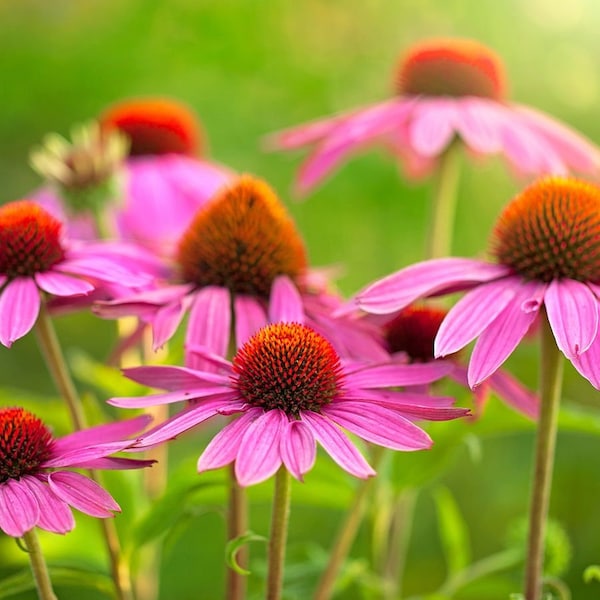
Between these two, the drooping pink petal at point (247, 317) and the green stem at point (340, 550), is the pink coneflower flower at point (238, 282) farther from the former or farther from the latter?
the green stem at point (340, 550)

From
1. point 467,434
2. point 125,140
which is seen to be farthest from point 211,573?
point 467,434

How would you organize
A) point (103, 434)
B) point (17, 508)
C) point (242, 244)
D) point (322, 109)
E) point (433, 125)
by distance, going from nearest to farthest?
point (17, 508) < point (103, 434) < point (242, 244) < point (433, 125) < point (322, 109)

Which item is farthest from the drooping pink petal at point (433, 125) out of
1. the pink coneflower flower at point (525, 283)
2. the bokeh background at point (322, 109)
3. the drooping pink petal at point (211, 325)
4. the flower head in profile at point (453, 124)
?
the bokeh background at point (322, 109)

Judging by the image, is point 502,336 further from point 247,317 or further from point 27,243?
point 27,243

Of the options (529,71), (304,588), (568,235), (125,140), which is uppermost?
(529,71)

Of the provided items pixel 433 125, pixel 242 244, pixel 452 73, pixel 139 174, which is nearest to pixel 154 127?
pixel 139 174

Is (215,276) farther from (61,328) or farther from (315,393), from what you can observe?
(61,328)
